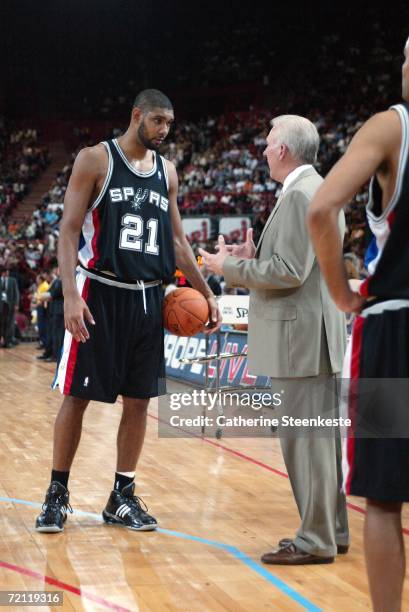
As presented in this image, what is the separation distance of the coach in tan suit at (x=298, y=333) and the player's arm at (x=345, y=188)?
116cm

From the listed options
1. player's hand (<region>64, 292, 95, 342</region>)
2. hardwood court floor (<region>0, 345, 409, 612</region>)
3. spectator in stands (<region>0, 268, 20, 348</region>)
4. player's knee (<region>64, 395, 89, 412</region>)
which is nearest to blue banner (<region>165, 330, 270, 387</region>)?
hardwood court floor (<region>0, 345, 409, 612</region>)

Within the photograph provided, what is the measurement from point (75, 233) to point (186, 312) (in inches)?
25.8

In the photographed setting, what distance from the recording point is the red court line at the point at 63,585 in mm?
2935

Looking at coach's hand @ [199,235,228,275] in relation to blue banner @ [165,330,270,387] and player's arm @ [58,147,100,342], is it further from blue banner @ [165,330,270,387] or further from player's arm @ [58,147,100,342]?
blue banner @ [165,330,270,387]

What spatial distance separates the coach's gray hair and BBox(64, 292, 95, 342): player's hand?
3.80ft

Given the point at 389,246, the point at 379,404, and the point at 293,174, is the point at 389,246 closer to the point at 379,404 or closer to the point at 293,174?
the point at 379,404

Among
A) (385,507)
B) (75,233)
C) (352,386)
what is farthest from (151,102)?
(385,507)

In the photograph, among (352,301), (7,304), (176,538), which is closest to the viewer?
(352,301)

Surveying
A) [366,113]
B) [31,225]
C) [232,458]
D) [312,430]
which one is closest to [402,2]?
[366,113]

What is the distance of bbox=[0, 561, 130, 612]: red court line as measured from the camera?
293 cm

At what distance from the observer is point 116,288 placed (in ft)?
13.0

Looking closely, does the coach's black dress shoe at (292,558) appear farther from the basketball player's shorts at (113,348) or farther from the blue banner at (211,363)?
the blue banner at (211,363)

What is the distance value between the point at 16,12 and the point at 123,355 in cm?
2835

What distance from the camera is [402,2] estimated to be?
81.8 ft
